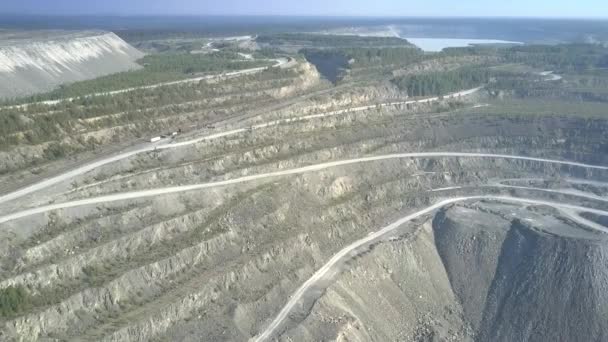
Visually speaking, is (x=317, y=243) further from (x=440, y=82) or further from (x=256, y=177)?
(x=440, y=82)

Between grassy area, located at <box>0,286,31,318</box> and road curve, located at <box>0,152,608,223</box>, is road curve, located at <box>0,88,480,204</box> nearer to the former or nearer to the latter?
road curve, located at <box>0,152,608,223</box>

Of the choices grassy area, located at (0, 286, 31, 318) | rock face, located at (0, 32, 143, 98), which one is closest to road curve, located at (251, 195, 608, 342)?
grassy area, located at (0, 286, 31, 318)

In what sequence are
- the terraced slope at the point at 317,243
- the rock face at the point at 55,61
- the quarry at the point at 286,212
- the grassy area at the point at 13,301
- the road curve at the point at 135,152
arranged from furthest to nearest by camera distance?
the rock face at the point at 55,61 < the road curve at the point at 135,152 < the quarry at the point at 286,212 < the terraced slope at the point at 317,243 < the grassy area at the point at 13,301

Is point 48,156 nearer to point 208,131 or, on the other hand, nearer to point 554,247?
point 208,131

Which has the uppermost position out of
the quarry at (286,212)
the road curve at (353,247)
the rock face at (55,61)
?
the rock face at (55,61)

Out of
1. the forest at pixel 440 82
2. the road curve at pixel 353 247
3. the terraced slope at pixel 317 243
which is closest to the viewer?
the terraced slope at pixel 317 243

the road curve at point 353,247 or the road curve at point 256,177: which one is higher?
the road curve at point 256,177

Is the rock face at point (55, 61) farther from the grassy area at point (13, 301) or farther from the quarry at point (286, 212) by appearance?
the grassy area at point (13, 301)

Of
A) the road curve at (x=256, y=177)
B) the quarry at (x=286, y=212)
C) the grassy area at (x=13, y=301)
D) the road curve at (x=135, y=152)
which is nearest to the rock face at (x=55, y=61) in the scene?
the quarry at (x=286, y=212)
